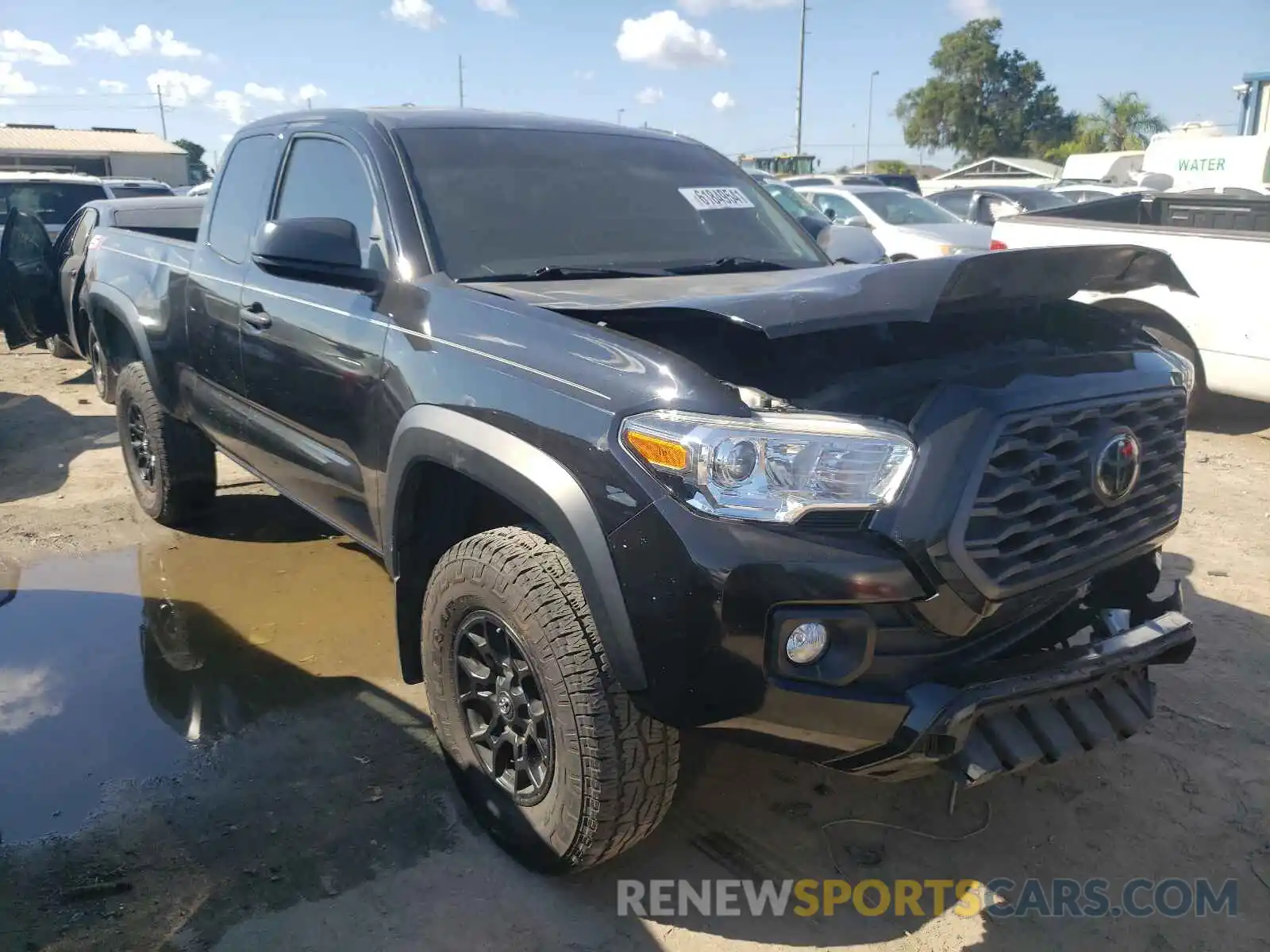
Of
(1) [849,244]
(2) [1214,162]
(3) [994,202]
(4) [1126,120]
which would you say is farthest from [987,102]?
(1) [849,244]

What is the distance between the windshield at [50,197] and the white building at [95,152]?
2439 centimetres

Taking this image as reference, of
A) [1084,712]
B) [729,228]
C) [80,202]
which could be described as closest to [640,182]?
[729,228]

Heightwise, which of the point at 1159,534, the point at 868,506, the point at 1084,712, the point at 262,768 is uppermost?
the point at 868,506

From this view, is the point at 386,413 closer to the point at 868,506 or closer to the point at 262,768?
the point at 262,768

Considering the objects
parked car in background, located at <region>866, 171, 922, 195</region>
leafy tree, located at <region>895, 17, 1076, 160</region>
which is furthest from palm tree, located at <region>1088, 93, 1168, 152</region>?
parked car in background, located at <region>866, 171, 922, 195</region>

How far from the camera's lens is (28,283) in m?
8.84

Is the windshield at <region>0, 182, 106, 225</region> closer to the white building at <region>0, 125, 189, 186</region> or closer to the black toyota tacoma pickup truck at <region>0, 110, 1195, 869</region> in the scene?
the black toyota tacoma pickup truck at <region>0, 110, 1195, 869</region>

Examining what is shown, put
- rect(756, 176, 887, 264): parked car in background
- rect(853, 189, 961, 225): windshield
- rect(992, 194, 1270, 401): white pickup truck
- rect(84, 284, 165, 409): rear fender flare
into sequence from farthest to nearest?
rect(853, 189, 961, 225): windshield → rect(992, 194, 1270, 401): white pickup truck → rect(84, 284, 165, 409): rear fender flare → rect(756, 176, 887, 264): parked car in background

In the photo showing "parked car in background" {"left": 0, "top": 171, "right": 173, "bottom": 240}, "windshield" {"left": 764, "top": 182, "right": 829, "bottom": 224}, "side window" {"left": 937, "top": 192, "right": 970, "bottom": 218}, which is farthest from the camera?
"side window" {"left": 937, "top": 192, "right": 970, "bottom": 218}

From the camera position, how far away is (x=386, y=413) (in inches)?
118

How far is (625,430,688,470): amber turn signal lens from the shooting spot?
2152 mm

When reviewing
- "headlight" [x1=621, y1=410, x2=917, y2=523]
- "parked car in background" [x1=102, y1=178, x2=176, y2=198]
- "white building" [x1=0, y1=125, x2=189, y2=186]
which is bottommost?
"headlight" [x1=621, y1=410, x2=917, y2=523]

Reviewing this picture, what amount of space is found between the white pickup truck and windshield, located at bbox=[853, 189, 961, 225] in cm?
451

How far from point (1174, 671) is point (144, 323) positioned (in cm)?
468
